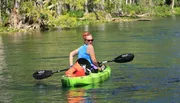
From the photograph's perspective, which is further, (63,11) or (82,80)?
(63,11)

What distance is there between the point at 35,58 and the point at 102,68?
7742mm

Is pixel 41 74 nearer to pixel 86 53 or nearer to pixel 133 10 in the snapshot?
pixel 86 53

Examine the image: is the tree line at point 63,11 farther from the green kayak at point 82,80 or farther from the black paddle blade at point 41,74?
the green kayak at point 82,80

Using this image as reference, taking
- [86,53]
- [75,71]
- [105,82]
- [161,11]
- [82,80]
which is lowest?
[161,11]

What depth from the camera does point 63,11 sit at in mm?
63125

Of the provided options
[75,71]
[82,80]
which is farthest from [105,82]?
[75,71]

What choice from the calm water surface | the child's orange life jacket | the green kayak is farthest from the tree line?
the child's orange life jacket

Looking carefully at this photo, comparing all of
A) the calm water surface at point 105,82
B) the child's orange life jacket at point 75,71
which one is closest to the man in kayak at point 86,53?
the child's orange life jacket at point 75,71

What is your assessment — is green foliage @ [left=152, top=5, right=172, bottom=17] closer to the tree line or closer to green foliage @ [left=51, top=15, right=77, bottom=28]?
the tree line

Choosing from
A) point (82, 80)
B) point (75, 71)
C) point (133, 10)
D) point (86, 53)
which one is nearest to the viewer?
point (82, 80)

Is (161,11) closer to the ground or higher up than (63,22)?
closer to the ground

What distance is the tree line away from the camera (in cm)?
4522

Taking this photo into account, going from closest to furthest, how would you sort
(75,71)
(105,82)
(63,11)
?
(75,71) → (105,82) → (63,11)

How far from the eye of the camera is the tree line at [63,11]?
148ft
